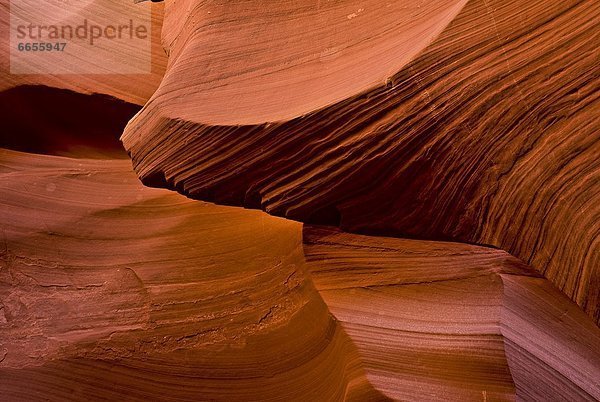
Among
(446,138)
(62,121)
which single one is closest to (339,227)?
(446,138)

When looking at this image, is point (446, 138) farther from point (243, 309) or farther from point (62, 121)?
point (62, 121)

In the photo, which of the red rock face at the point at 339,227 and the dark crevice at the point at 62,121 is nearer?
the red rock face at the point at 339,227

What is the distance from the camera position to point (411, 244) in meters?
1.16

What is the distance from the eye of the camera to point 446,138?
105cm

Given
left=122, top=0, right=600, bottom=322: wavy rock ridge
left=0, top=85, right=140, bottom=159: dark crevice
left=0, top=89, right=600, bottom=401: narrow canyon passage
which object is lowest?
left=0, top=89, right=600, bottom=401: narrow canyon passage

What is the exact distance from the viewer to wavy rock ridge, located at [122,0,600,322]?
103cm

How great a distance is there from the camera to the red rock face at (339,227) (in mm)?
1041

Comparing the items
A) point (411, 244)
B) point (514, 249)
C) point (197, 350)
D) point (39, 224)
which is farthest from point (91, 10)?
point (514, 249)

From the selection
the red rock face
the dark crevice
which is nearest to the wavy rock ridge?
the red rock face

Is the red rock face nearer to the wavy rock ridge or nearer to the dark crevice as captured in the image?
the wavy rock ridge

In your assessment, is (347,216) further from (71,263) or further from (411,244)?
(71,263)

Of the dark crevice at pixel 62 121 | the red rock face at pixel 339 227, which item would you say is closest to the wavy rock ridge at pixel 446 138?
the red rock face at pixel 339 227

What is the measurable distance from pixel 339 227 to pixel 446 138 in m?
0.26

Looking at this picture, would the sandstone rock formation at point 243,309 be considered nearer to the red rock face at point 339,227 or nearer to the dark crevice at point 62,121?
the red rock face at point 339,227
